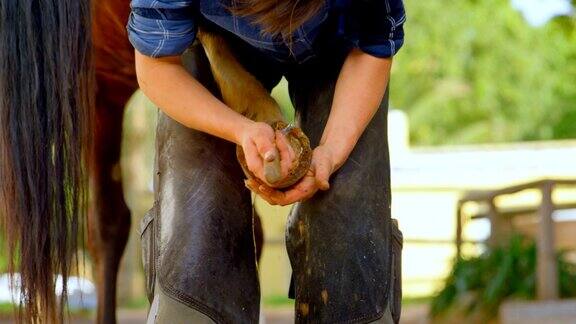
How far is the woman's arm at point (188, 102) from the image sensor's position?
2.40 metres

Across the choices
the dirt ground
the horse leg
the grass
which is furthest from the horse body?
the grass

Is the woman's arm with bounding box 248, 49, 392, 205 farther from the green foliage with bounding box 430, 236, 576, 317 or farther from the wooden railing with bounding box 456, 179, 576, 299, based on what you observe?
the green foliage with bounding box 430, 236, 576, 317

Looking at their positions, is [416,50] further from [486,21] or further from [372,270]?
[372,270]

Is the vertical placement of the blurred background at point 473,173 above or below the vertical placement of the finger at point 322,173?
below

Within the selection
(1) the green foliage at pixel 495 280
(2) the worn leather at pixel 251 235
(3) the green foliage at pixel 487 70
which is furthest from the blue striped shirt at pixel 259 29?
(3) the green foliage at pixel 487 70

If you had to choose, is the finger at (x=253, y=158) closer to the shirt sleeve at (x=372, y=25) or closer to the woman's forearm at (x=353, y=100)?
the woman's forearm at (x=353, y=100)

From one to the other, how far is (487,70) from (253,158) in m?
21.3

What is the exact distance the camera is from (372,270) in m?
2.54

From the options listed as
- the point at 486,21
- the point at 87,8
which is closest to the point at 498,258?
the point at 87,8

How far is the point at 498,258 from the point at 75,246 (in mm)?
5386

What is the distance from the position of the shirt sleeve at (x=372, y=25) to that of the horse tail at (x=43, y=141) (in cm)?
74

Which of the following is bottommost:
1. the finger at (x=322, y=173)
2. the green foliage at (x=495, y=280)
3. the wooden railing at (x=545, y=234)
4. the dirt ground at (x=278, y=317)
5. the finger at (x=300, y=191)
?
the dirt ground at (x=278, y=317)

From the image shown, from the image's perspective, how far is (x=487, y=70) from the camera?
23.2 meters

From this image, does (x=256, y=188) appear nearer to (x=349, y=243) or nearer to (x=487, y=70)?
(x=349, y=243)
